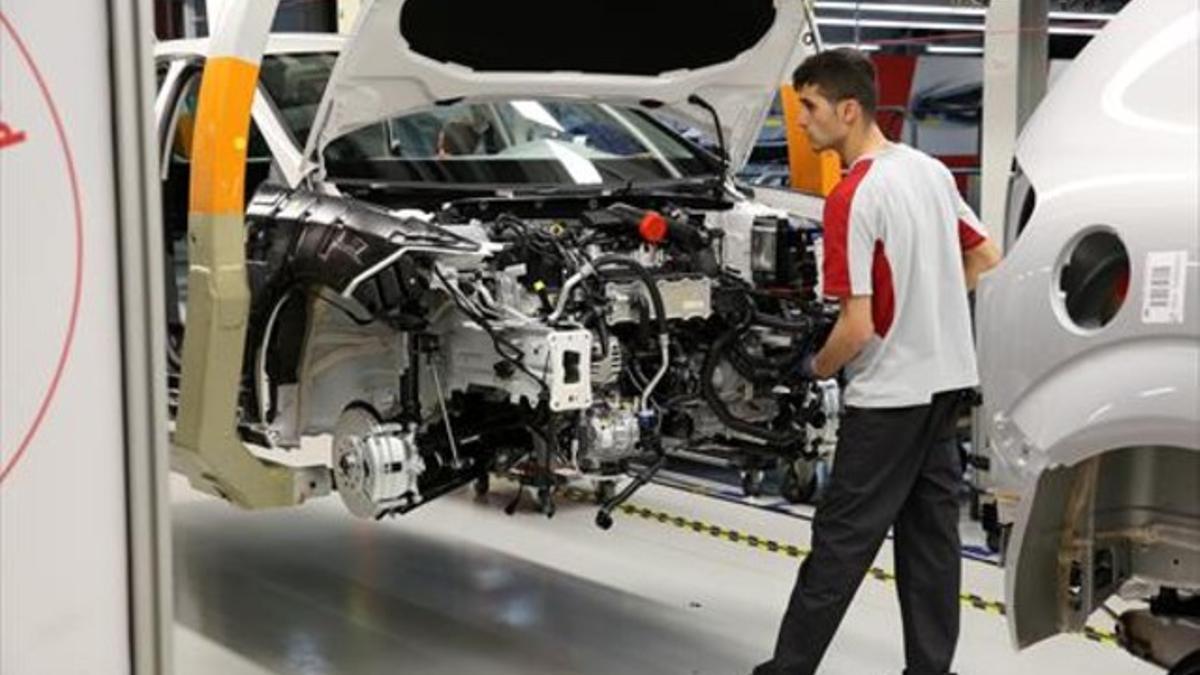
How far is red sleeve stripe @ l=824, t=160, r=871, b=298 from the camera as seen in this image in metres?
→ 4.17

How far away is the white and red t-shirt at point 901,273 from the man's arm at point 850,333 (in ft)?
0.11

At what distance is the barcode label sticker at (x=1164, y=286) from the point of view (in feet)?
8.28

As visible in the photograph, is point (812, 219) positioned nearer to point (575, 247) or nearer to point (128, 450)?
point (575, 247)

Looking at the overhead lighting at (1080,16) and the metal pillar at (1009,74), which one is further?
the overhead lighting at (1080,16)

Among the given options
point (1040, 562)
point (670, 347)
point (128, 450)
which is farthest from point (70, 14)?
point (670, 347)

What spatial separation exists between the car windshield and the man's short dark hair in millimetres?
1593

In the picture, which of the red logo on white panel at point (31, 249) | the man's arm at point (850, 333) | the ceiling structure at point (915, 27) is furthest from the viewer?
the ceiling structure at point (915, 27)

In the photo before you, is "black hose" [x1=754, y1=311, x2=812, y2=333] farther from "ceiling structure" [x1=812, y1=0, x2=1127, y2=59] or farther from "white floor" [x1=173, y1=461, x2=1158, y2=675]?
"ceiling structure" [x1=812, y1=0, x2=1127, y2=59]

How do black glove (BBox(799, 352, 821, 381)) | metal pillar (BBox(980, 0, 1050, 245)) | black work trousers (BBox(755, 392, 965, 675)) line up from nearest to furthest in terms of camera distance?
black work trousers (BBox(755, 392, 965, 675)), black glove (BBox(799, 352, 821, 381)), metal pillar (BBox(980, 0, 1050, 245))

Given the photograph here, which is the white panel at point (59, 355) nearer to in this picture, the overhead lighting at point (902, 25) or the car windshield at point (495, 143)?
the car windshield at point (495, 143)

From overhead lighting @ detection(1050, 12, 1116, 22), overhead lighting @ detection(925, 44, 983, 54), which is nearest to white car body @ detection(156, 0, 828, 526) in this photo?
overhead lighting @ detection(1050, 12, 1116, 22)

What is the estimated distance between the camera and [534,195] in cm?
550

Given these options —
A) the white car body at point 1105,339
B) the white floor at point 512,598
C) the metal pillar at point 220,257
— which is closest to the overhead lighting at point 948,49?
the white floor at point 512,598

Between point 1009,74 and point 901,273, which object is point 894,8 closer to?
point 1009,74
